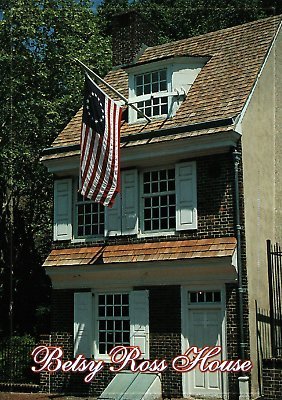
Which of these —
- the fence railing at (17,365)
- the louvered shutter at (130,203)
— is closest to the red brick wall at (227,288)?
the louvered shutter at (130,203)

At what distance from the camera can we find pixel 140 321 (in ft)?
61.9

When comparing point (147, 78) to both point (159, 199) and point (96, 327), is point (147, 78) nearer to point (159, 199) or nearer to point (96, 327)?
point (159, 199)

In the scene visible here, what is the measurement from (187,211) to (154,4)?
74.2 feet

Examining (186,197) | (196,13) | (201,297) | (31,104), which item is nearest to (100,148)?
(186,197)

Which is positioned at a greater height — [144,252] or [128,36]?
[128,36]

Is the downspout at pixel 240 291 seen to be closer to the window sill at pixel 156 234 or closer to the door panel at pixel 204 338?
the door panel at pixel 204 338

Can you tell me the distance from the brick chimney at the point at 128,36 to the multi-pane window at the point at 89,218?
6002mm

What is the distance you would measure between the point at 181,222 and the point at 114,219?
81.6 inches

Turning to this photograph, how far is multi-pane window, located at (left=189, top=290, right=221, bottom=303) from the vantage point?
1808 centimetres

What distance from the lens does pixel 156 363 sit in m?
18.1

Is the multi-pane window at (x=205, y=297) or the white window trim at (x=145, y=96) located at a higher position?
the white window trim at (x=145, y=96)

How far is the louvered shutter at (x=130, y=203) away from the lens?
19500 millimetres

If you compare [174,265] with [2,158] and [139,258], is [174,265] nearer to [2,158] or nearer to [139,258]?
[139,258]

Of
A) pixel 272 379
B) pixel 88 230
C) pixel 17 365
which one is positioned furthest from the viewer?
pixel 17 365
